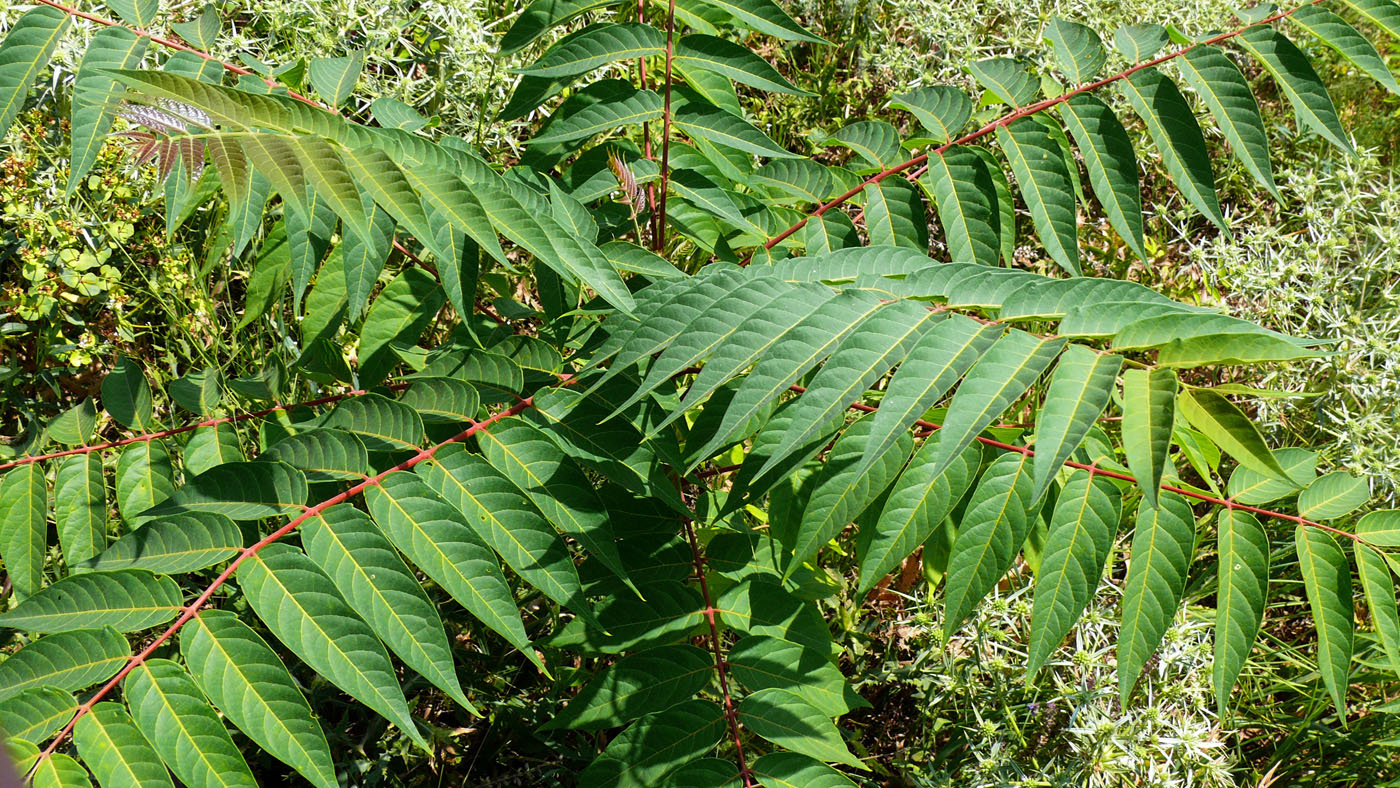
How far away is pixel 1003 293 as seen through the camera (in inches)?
59.2

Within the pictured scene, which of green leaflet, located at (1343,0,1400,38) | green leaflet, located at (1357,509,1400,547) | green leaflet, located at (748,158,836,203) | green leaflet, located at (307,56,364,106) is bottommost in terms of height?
green leaflet, located at (1357,509,1400,547)

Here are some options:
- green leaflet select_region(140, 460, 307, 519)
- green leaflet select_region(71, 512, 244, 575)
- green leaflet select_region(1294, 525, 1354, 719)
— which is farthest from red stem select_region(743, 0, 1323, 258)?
green leaflet select_region(71, 512, 244, 575)

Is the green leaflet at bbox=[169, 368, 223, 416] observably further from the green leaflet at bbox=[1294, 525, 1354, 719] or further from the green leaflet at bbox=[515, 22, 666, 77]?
the green leaflet at bbox=[1294, 525, 1354, 719]

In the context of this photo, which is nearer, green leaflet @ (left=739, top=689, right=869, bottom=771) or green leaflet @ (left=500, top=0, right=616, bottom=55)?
green leaflet @ (left=739, top=689, right=869, bottom=771)

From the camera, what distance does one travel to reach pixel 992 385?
4.20ft

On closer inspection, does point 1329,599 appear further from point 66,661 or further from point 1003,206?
point 66,661

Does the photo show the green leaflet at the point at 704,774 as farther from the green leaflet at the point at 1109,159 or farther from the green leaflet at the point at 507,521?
the green leaflet at the point at 1109,159

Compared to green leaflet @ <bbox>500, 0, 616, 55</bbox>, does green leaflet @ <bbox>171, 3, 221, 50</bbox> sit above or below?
below

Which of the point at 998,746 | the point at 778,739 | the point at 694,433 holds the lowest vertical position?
the point at 998,746

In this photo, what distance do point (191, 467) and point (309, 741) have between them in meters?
0.82

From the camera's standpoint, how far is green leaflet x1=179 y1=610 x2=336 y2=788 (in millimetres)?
1411

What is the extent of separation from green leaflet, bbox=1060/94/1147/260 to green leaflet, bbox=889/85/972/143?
0.22m

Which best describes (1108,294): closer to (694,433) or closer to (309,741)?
(694,433)

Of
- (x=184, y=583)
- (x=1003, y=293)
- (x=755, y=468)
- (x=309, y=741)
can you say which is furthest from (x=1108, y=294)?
(x=184, y=583)
